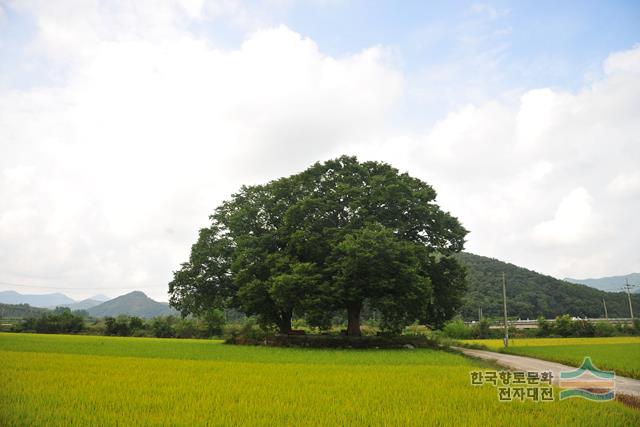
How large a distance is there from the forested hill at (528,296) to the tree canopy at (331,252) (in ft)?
157

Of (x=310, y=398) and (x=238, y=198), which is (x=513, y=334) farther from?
(x=310, y=398)

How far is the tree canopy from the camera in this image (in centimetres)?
2950

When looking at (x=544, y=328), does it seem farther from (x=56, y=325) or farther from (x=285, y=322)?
(x=56, y=325)

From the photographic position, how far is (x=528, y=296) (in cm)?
8212

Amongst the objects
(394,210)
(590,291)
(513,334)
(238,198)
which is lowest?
(513,334)

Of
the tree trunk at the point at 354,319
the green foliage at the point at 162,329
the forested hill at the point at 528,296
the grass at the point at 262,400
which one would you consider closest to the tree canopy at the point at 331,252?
the tree trunk at the point at 354,319

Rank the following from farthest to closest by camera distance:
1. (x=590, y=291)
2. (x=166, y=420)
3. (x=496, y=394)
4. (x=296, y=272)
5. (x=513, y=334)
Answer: (x=590, y=291), (x=513, y=334), (x=296, y=272), (x=496, y=394), (x=166, y=420)

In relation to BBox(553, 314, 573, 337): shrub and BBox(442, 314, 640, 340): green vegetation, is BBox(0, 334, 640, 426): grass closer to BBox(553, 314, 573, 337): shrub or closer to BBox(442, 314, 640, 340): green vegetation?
BBox(442, 314, 640, 340): green vegetation

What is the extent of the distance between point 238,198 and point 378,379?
1181 inches

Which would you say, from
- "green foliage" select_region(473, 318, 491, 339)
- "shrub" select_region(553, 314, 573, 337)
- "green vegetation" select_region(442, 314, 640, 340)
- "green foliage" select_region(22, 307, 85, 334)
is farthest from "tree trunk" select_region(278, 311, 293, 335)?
"shrub" select_region(553, 314, 573, 337)

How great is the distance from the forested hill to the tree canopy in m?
47.7

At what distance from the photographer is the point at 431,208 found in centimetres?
3384

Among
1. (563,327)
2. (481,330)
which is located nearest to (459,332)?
(481,330)

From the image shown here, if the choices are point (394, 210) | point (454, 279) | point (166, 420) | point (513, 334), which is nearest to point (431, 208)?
point (394, 210)
